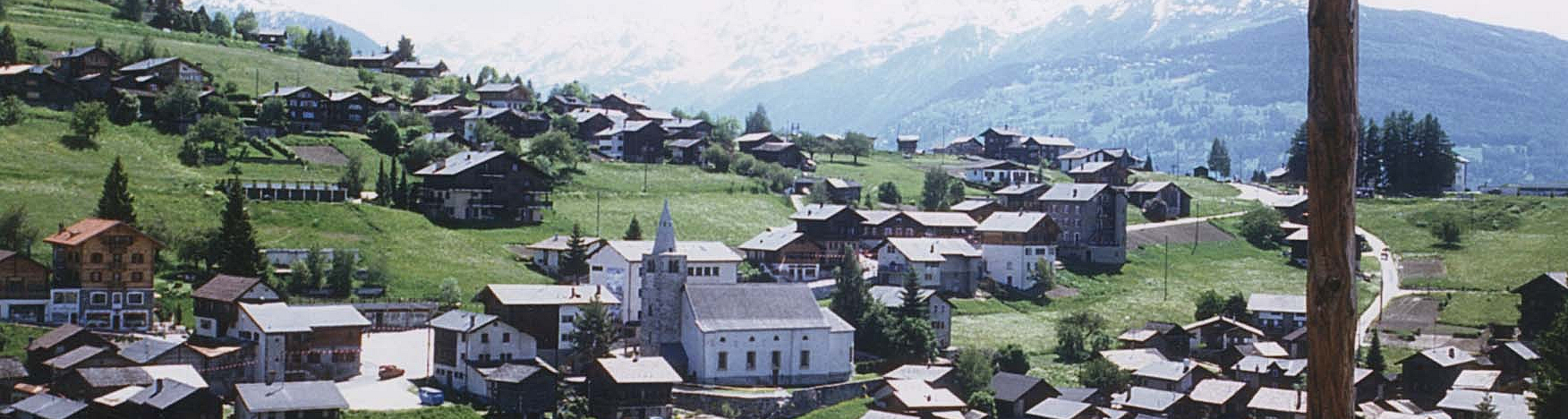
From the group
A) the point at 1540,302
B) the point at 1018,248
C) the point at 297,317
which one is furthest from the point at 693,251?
the point at 1540,302

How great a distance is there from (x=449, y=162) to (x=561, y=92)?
54.6 m

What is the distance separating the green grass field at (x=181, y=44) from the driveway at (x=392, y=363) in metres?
43.8

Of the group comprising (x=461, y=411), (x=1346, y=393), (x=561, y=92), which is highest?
(x=561, y=92)

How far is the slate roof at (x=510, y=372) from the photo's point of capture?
149 ft

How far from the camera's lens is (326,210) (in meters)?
65.2

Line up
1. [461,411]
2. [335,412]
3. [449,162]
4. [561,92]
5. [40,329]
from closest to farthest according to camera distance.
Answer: [335,412]
[461,411]
[40,329]
[449,162]
[561,92]

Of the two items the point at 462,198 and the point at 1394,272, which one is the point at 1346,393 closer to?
the point at 462,198

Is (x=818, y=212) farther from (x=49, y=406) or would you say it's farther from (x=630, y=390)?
(x=49, y=406)

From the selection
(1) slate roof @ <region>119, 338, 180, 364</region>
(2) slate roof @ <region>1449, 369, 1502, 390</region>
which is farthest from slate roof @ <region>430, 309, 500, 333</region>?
(2) slate roof @ <region>1449, 369, 1502, 390</region>

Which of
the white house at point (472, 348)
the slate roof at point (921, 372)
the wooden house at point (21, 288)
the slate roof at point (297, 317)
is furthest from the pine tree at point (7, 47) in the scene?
the slate roof at point (921, 372)

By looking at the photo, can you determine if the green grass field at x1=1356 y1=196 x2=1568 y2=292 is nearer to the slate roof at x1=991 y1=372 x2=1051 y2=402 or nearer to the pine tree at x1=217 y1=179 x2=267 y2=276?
the slate roof at x1=991 y1=372 x2=1051 y2=402

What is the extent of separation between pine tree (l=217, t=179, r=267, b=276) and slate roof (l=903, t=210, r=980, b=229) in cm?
3538

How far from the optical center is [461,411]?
144 ft

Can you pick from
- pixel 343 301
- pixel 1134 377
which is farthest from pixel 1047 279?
pixel 343 301
